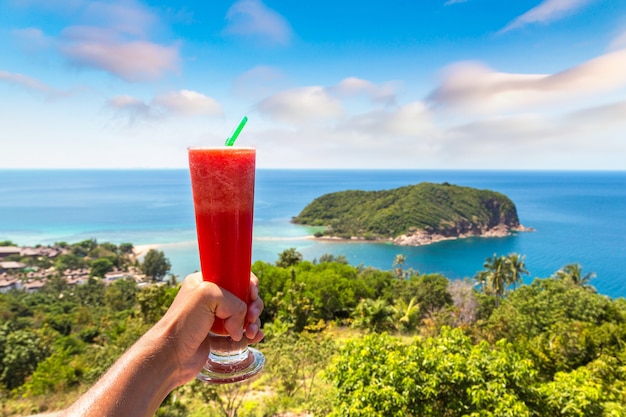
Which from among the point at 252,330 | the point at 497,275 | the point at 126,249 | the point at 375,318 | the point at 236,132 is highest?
the point at 236,132

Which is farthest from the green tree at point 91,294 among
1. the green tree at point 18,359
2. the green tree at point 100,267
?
the green tree at point 18,359

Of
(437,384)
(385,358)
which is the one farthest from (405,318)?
(437,384)

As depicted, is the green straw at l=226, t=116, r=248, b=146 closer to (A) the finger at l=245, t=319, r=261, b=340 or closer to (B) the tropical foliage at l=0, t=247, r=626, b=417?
(A) the finger at l=245, t=319, r=261, b=340

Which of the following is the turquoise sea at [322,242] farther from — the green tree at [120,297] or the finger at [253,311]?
the finger at [253,311]

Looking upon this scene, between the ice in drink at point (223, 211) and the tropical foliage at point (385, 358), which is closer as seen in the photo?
the ice in drink at point (223, 211)

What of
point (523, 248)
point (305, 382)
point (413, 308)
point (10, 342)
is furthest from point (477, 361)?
point (523, 248)

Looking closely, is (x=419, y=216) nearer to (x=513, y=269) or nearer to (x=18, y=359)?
(x=513, y=269)
